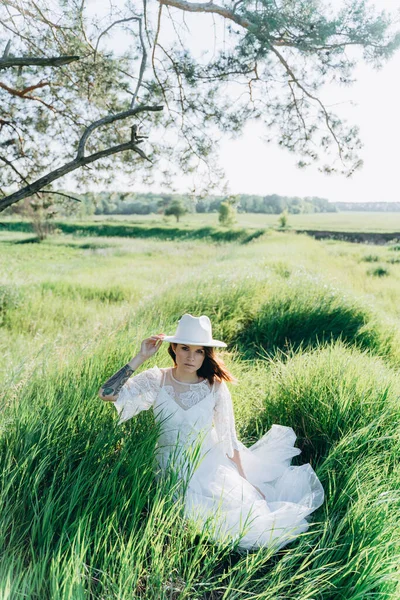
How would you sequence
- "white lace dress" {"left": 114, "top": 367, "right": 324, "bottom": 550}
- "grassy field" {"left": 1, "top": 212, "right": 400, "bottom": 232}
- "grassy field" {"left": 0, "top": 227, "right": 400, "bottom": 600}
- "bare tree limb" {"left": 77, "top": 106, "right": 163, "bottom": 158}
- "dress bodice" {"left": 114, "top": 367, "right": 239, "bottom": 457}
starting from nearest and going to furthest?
"grassy field" {"left": 0, "top": 227, "right": 400, "bottom": 600}
"white lace dress" {"left": 114, "top": 367, "right": 324, "bottom": 550}
"dress bodice" {"left": 114, "top": 367, "right": 239, "bottom": 457}
"bare tree limb" {"left": 77, "top": 106, "right": 163, "bottom": 158}
"grassy field" {"left": 1, "top": 212, "right": 400, "bottom": 232}

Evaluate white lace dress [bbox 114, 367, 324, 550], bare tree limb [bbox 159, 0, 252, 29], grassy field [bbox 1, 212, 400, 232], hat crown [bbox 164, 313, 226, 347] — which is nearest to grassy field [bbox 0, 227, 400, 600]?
white lace dress [bbox 114, 367, 324, 550]

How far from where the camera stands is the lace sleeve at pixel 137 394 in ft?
10.0

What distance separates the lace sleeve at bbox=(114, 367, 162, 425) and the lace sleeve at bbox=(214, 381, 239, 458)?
1.43 feet

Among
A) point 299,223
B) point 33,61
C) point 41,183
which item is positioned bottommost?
point 299,223

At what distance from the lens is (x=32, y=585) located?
2104mm

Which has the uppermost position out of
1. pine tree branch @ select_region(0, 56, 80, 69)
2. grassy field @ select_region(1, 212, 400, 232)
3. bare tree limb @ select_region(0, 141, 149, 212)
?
pine tree branch @ select_region(0, 56, 80, 69)

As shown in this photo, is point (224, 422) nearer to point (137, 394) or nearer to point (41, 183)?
point (137, 394)

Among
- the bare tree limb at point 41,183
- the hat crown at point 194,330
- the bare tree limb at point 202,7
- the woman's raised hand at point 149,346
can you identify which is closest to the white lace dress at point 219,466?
the woman's raised hand at point 149,346

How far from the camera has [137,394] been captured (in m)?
3.15

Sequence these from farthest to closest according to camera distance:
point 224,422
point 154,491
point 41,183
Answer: point 41,183 < point 224,422 < point 154,491

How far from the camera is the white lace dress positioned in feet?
9.26

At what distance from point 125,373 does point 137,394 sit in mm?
230

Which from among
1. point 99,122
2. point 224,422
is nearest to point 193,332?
point 224,422

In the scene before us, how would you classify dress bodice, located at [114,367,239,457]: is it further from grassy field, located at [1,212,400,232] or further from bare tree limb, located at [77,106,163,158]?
grassy field, located at [1,212,400,232]
